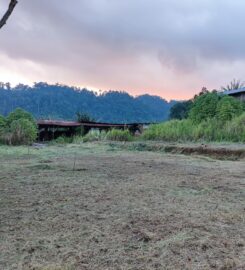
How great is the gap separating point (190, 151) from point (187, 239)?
6.75 meters

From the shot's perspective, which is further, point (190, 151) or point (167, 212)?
point (190, 151)

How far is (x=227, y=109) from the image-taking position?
495 inches

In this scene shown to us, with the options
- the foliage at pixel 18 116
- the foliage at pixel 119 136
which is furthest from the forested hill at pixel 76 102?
the foliage at pixel 119 136

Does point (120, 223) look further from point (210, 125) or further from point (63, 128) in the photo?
point (63, 128)

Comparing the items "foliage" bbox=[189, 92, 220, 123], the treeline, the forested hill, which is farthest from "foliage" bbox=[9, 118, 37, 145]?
the forested hill

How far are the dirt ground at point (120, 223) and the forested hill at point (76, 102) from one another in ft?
107

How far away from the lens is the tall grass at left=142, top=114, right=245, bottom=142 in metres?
10.7

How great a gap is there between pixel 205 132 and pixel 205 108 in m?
2.57

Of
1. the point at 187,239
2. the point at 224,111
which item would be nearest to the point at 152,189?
the point at 187,239

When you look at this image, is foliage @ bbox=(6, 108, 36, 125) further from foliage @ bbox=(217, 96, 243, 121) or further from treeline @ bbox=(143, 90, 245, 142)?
foliage @ bbox=(217, 96, 243, 121)

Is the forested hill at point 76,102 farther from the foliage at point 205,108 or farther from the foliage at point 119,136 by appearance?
the foliage at point 119,136

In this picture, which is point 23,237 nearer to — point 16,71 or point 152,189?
point 152,189

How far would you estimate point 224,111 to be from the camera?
494 inches

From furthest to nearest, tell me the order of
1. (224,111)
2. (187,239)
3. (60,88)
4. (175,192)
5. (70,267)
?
(60,88), (224,111), (175,192), (187,239), (70,267)
